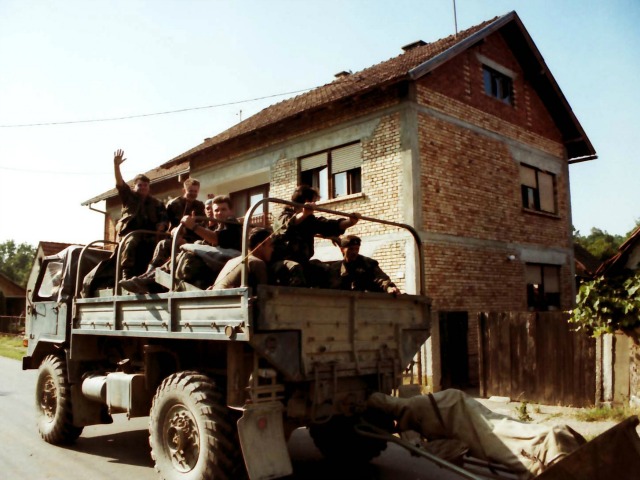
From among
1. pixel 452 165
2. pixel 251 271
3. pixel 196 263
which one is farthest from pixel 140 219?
pixel 452 165

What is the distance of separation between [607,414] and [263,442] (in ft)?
20.5

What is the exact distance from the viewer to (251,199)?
1784cm

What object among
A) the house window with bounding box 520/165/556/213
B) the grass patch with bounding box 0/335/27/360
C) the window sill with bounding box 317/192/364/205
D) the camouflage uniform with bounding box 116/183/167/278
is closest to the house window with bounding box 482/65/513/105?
the house window with bounding box 520/165/556/213

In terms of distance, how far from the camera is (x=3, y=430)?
24.3ft

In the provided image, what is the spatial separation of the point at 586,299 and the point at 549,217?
776 centimetres

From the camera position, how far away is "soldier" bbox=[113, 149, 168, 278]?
21.8ft

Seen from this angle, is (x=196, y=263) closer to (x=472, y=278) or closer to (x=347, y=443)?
(x=347, y=443)

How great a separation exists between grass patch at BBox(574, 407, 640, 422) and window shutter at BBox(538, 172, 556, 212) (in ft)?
28.0

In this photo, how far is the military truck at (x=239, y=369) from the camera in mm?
4320

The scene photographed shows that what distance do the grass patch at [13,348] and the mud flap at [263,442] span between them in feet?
56.7

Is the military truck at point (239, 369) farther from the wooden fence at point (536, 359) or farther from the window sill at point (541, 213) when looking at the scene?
the window sill at point (541, 213)

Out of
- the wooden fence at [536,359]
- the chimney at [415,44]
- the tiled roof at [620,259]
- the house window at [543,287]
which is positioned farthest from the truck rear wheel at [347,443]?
the chimney at [415,44]

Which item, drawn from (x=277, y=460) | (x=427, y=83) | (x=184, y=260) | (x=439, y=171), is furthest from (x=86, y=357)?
(x=427, y=83)

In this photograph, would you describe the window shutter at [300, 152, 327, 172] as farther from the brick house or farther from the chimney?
the chimney
